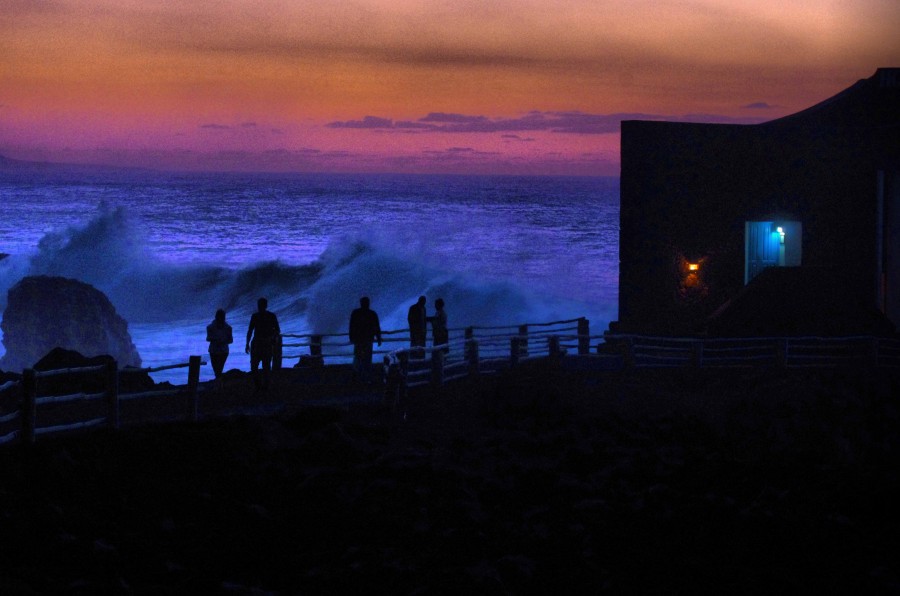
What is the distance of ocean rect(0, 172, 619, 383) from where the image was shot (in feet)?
194

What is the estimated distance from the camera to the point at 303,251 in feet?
285

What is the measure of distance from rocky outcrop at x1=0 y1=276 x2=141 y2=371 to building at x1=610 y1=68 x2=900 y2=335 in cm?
1944

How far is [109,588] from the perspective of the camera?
26.1ft

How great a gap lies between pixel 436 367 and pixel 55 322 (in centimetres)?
2428

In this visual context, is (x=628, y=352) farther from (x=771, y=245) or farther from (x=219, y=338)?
(x=771, y=245)

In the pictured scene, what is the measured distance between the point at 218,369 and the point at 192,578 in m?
8.17

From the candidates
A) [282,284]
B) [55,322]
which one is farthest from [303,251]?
[55,322]

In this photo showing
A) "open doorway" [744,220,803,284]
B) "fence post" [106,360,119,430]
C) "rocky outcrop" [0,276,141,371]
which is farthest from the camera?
"rocky outcrop" [0,276,141,371]

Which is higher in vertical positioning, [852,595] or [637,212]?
[637,212]

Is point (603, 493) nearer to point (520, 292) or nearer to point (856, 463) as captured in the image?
point (856, 463)

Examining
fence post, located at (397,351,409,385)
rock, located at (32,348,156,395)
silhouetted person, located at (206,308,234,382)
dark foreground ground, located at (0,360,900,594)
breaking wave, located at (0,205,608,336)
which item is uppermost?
silhouetted person, located at (206,308,234,382)

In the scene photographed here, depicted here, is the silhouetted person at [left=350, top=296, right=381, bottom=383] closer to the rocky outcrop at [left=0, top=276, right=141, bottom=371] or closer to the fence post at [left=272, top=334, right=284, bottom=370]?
the fence post at [left=272, top=334, right=284, bottom=370]

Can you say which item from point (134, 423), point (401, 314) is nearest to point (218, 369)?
point (134, 423)

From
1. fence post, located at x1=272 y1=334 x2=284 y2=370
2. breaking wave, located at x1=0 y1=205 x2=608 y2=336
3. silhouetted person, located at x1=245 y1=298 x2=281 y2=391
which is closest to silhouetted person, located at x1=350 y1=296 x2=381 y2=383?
silhouetted person, located at x1=245 y1=298 x2=281 y2=391
